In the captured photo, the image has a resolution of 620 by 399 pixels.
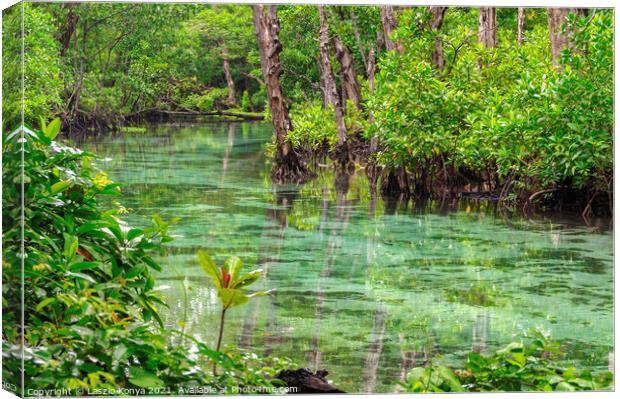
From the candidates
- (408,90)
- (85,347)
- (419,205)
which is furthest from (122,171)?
(408,90)

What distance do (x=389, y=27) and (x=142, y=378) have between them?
317 inches

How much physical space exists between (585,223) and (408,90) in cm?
414

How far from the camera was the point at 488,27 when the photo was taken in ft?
45.3

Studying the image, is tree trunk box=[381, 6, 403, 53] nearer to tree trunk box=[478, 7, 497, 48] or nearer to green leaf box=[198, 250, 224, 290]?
tree trunk box=[478, 7, 497, 48]

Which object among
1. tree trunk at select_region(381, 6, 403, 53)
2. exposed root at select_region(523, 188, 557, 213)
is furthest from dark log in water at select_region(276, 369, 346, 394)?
tree trunk at select_region(381, 6, 403, 53)

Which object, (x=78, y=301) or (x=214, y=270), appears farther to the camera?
(x=214, y=270)

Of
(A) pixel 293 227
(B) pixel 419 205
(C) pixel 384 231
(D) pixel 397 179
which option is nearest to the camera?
(A) pixel 293 227

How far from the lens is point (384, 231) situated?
8.16m

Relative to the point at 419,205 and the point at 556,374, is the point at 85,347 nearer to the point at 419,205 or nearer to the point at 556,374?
the point at 556,374

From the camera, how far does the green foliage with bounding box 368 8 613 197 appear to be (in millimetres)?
8266

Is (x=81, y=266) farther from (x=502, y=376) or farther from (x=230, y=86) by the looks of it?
(x=230, y=86)

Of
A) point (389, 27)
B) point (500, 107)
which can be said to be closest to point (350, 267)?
point (500, 107)

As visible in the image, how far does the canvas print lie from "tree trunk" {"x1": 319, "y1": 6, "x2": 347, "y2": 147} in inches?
1.9

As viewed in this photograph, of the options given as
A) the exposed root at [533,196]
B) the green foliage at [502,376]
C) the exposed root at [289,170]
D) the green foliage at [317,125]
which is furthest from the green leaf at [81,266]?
the exposed root at [533,196]
